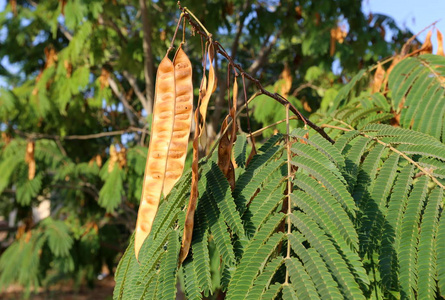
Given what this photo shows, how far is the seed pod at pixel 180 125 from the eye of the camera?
107cm

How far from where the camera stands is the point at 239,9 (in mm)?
5934

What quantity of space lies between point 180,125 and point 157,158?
0.35 feet

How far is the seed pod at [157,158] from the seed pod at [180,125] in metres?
0.03

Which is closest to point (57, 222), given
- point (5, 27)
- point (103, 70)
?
point (103, 70)

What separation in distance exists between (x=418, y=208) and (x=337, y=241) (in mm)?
278

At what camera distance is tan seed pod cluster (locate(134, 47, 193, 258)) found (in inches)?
40.4

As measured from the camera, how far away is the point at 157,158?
3.39 ft

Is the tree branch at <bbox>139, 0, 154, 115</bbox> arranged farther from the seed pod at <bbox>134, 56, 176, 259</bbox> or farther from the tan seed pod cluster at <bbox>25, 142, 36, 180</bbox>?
the seed pod at <bbox>134, 56, 176, 259</bbox>

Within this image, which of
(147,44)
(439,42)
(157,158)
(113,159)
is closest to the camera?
(157,158)

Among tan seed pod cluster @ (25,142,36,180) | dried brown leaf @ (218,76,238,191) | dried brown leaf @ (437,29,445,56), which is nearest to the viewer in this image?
dried brown leaf @ (218,76,238,191)

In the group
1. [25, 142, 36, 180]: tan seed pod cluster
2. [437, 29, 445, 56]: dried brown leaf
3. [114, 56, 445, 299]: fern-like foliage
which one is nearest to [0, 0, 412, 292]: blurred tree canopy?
[25, 142, 36, 180]: tan seed pod cluster

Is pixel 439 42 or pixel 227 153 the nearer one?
pixel 227 153

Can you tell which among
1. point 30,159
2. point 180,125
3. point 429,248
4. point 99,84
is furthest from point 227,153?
point 99,84

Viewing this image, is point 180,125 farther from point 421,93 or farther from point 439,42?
point 439,42
